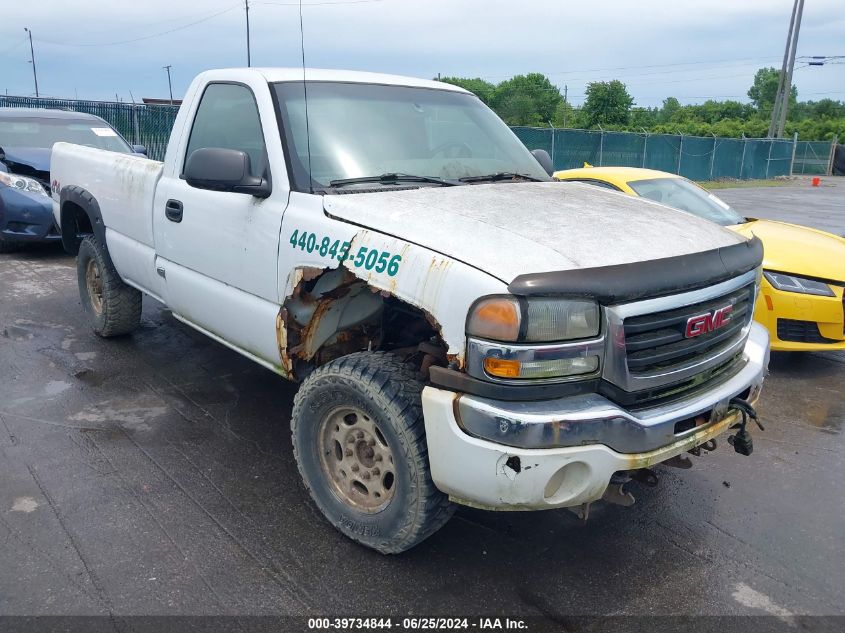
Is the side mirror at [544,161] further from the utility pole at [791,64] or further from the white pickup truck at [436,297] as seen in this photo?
the utility pole at [791,64]

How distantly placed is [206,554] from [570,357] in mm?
1759

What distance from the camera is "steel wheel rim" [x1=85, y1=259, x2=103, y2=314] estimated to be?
19.2 ft

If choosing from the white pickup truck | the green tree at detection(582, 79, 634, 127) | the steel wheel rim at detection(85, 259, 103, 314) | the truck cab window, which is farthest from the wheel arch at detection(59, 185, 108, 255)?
Answer: the green tree at detection(582, 79, 634, 127)

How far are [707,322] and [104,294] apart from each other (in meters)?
4.55

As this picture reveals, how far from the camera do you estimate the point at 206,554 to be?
9.95 ft

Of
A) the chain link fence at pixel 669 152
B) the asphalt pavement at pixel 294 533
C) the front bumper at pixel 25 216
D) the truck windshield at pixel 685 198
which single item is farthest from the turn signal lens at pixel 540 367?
the chain link fence at pixel 669 152

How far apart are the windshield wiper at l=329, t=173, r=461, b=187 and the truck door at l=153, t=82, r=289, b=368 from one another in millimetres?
268

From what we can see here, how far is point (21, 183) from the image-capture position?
8.73 meters

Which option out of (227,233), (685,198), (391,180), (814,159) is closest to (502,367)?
(391,180)

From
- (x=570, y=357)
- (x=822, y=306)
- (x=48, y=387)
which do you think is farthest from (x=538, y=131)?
(x=570, y=357)

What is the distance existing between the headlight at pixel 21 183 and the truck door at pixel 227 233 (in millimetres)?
5361

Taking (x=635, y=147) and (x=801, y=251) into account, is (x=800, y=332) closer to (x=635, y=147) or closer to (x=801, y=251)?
(x=801, y=251)

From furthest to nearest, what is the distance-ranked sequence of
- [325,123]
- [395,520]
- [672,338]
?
[325,123] < [395,520] < [672,338]

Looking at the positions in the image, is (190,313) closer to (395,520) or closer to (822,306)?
(395,520)
